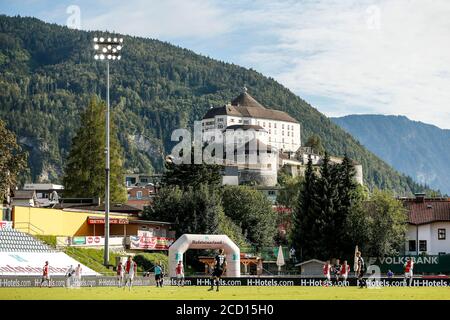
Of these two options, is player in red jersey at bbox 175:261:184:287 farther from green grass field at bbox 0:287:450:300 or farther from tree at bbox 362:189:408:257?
tree at bbox 362:189:408:257

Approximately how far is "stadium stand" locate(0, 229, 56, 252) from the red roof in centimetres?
4933

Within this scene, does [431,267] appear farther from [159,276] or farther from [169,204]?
[159,276]

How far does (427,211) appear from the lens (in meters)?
109

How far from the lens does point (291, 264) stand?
95438 mm

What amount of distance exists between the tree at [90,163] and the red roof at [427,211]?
39459 millimetres

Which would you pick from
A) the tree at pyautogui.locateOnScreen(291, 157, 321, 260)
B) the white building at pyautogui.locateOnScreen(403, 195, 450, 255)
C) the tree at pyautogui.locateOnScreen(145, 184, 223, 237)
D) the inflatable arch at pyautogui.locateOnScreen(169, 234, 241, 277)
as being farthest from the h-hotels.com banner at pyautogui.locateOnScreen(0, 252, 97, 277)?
the white building at pyautogui.locateOnScreen(403, 195, 450, 255)

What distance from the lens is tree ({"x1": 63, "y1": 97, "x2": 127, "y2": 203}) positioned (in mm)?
121500

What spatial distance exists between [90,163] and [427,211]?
43.9m

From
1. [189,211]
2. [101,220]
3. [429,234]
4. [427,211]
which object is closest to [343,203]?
[429,234]

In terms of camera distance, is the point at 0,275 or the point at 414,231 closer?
the point at 0,275

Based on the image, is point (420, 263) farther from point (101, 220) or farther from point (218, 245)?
point (101, 220)
